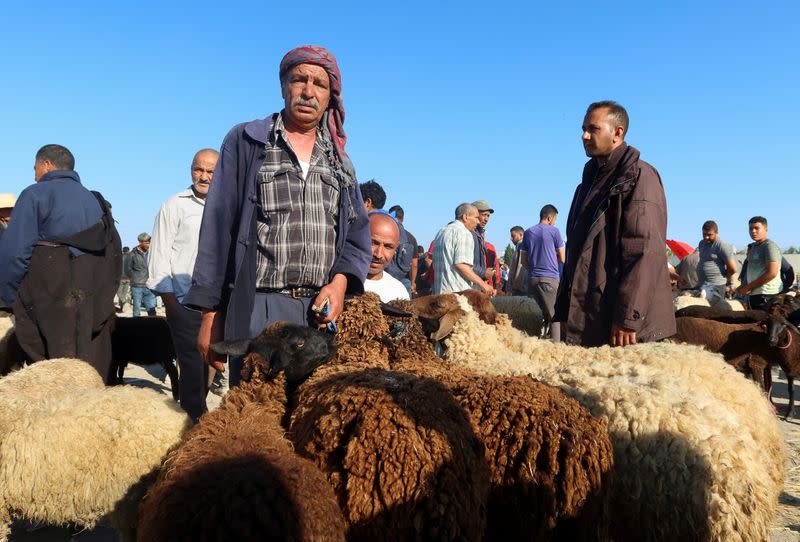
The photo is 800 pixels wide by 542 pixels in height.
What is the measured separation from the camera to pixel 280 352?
2.50 m

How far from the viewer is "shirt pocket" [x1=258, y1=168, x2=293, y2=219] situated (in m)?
2.66

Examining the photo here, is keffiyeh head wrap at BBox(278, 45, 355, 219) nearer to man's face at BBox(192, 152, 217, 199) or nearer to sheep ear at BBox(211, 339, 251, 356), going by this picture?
sheep ear at BBox(211, 339, 251, 356)

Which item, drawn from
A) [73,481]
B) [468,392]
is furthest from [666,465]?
[73,481]

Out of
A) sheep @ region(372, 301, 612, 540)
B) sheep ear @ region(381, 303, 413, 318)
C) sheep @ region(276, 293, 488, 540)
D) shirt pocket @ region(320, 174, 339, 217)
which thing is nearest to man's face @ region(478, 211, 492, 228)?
sheep ear @ region(381, 303, 413, 318)

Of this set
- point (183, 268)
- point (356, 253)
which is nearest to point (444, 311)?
point (356, 253)

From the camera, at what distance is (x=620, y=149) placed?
13.0 feet

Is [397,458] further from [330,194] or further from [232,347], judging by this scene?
[330,194]

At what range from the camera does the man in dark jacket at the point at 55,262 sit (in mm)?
4191

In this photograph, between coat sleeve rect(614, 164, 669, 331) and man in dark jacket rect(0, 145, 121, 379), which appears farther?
man in dark jacket rect(0, 145, 121, 379)

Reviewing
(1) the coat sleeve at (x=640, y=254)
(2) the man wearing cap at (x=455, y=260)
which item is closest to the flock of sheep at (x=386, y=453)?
(1) the coat sleeve at (x=640, y=254)

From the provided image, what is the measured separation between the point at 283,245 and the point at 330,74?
33.4 inches

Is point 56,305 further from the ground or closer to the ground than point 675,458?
further from the ground

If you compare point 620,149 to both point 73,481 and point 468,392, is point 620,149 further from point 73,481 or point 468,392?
point 73,481

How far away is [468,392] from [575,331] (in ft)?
6.62
